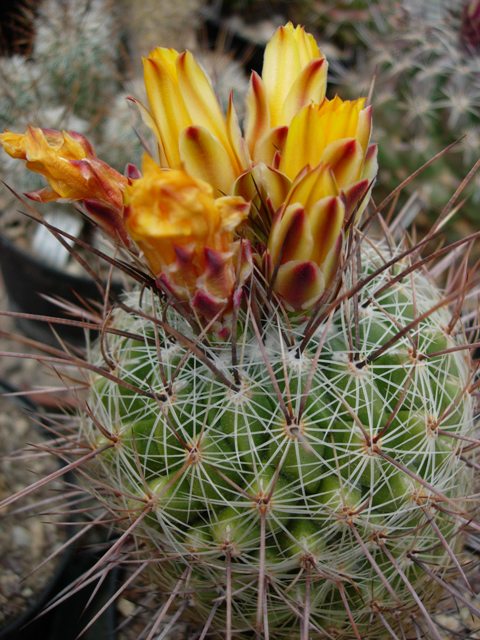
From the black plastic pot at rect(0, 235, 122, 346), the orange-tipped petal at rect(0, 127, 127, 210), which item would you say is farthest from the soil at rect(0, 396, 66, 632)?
the orange-tipped petal at rect(0, 127, 127, 210)

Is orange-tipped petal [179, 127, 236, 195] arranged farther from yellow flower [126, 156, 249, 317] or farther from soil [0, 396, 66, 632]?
soil [0, 396, 66, 632]

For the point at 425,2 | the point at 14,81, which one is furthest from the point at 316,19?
the point at 14,81

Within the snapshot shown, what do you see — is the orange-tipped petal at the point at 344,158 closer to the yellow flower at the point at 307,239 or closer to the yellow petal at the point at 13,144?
the yellow flower at the point at 307,239

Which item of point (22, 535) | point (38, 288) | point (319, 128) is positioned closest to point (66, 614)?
point (22, 535)

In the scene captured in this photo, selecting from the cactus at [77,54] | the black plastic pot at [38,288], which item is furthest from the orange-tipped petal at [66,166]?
the cactus at [77,54]

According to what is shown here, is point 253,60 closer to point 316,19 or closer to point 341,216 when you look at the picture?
point 316,19

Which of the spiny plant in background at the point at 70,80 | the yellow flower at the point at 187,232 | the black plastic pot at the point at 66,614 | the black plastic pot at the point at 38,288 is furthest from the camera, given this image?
the spiny plant in background at the point at 70,80
